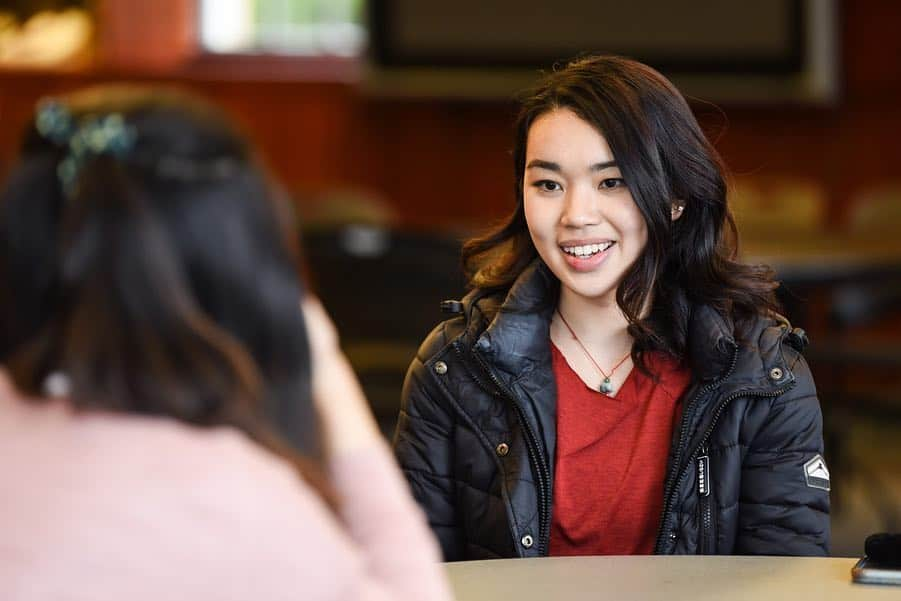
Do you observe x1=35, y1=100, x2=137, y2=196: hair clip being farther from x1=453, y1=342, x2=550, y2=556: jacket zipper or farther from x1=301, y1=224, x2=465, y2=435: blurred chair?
x1=301, y1=224, x2=465, y2=435: blurred chair

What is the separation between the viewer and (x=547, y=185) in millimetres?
1992

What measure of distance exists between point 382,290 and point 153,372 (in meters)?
3.37

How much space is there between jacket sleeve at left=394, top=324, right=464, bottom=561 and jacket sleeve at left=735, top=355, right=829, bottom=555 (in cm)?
39

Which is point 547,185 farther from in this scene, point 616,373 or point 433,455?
point 433,455

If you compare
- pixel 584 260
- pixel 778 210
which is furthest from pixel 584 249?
pixel 778 210

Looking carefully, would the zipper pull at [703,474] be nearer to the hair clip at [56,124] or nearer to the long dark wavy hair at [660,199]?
the long dark wavy hair at [660,199]

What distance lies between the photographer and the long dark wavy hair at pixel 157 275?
1.05 m

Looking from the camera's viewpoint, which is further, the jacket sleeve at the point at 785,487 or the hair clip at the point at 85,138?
the jacket sleeve at the point at 785,487

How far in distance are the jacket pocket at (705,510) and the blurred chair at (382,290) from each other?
2170mm

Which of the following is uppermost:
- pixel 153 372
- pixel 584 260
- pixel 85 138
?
pixel 85 138

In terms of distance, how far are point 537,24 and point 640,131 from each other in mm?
4466

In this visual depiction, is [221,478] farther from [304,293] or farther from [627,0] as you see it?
[627,0]

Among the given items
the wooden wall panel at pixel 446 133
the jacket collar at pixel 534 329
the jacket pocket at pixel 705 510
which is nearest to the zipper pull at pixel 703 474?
the jacket pocket at pixel 705 510

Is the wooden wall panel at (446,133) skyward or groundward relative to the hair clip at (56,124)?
groundward
